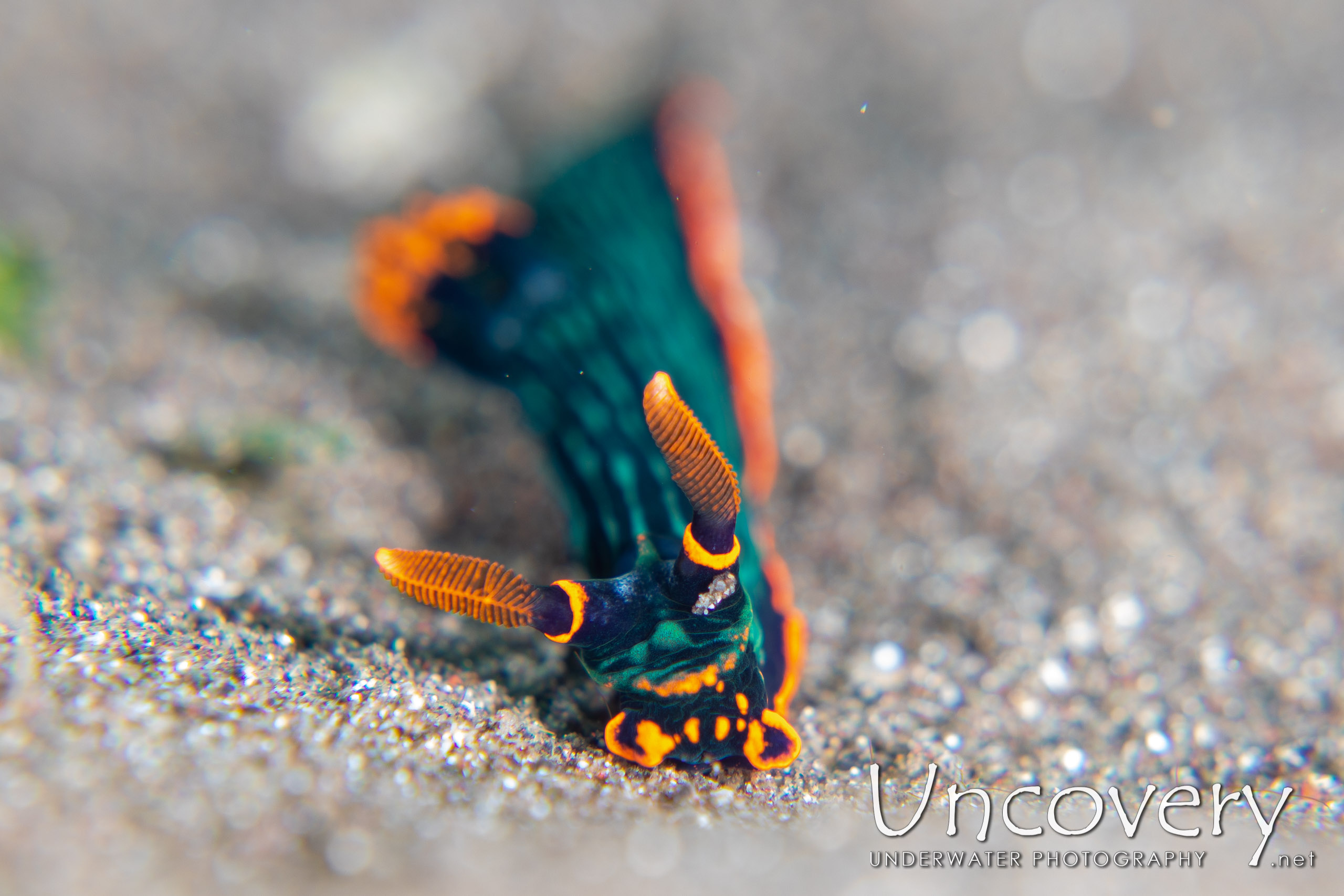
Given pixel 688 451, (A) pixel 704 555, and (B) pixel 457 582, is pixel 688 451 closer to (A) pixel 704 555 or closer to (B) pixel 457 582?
(A) pixel 704 555

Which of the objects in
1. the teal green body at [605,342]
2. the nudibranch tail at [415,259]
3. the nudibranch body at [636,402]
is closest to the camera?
the nudibranch body at [636,402]

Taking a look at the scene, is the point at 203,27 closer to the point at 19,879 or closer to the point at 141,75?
the point at 141,75

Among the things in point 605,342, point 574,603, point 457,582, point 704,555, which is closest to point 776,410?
point 605,342

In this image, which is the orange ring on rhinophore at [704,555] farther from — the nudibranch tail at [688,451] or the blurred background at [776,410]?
the blurred background at [776,410]

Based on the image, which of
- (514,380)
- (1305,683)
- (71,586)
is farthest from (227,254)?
(1305,683)

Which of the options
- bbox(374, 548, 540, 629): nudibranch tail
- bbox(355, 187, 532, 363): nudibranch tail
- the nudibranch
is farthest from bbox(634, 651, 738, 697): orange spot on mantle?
bbox(355, 187, 532, 363): nudibranch tail

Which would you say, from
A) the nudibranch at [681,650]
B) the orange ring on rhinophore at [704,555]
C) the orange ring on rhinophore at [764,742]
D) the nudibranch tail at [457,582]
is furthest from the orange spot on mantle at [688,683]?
the nudibranch tail at [457,582]
